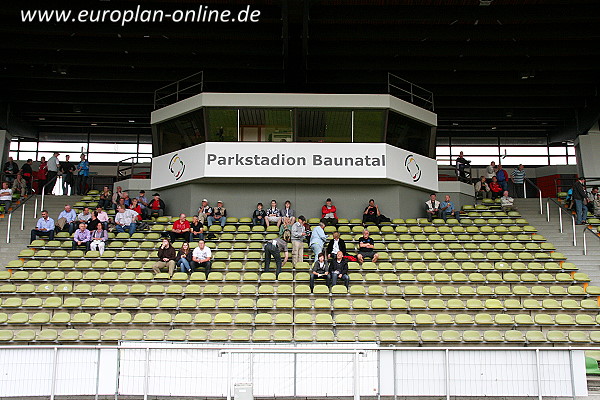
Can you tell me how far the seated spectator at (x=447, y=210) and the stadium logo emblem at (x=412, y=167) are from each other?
46.0 inches

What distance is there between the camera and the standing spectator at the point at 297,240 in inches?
630

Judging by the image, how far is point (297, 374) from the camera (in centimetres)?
943

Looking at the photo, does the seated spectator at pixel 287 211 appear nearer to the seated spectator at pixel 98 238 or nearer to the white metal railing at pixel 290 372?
the seated spectator at pixel 98 238

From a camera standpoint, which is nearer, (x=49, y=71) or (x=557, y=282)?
(x=557, y=282)

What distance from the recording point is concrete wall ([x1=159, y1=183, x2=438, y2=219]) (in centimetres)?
2030

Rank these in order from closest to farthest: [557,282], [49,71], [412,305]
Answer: [412,305]
[557,282]
[49,71]

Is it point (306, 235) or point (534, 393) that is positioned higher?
point (306, 235)

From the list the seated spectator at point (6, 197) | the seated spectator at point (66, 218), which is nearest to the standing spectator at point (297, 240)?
the seated spectator at point (66, 218)

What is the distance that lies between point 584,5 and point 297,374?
14437 millimetres

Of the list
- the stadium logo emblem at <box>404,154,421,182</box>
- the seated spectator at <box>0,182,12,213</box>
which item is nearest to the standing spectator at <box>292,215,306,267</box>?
the stadium logo emblem at <box>404,154,421,182</box>

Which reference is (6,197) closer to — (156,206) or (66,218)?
(66,218)

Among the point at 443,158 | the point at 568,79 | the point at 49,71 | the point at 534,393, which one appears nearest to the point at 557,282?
the point at 534,393

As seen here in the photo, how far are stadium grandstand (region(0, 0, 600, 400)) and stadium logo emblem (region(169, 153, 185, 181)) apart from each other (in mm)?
110

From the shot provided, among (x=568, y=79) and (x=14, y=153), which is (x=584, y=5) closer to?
(x=568, y=79)
